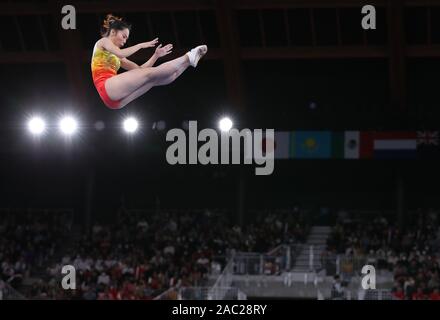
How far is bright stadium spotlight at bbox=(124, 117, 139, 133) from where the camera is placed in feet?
109

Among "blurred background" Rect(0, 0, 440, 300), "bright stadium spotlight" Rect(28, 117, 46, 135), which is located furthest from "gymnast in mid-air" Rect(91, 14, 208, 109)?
"bright stadium spotlight" Rect(28, 117, 46, 135)

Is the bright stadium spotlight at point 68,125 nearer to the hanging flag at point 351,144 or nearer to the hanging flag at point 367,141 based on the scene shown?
the hanging flag at point 351,144

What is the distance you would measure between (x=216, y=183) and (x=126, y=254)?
699 cm

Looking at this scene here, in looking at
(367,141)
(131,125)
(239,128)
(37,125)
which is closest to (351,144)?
(367,141)

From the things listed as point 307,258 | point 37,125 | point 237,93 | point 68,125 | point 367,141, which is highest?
point 237,93

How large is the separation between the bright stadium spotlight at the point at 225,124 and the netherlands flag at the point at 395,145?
579 cm

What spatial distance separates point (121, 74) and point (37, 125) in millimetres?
21137

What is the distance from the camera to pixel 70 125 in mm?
34219

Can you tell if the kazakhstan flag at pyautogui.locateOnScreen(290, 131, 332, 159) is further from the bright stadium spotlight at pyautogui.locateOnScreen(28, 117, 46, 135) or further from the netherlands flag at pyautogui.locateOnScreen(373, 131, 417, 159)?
the bright stadium spotlight at pyautogui.locateOnScreen(28, 117, 46, 135)

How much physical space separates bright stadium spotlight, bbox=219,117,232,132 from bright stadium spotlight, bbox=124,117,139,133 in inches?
134

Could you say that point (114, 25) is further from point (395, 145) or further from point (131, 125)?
point (395, 145)

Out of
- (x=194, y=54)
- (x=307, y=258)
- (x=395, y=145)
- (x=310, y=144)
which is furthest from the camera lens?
(x=310, y=144)

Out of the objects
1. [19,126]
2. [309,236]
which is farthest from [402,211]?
[19,126]
